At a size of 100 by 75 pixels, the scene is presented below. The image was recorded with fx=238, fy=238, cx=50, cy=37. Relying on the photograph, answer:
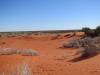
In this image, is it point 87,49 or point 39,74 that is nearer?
point 39,74

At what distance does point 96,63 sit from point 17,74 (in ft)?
17.0

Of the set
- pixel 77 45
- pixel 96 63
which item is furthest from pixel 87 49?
pixel 77 45

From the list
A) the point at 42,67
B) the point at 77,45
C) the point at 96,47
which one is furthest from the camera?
the point at 77,45

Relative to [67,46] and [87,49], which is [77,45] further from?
[87,49]

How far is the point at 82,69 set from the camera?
431 inches

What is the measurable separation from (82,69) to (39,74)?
204 centimetres

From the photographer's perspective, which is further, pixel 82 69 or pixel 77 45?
pixel 77 45

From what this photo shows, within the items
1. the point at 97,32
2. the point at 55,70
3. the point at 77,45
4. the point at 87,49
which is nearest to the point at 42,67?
Result: the point at 55,70

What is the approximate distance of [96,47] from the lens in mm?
16203

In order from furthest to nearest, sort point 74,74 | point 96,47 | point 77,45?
point 77,45 → point 96,47 → point 74,74

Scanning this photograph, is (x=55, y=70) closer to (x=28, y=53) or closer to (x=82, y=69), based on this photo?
(x=82, y=69)

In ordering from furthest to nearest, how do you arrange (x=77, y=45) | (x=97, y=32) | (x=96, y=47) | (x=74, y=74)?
(x=97, y=32) → (x=77, y=45) → (x=96, y=47) → (x=74, y=74)

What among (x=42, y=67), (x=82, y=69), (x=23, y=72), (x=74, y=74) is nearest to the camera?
(x=23, y=72)

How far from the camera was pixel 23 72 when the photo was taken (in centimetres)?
785
